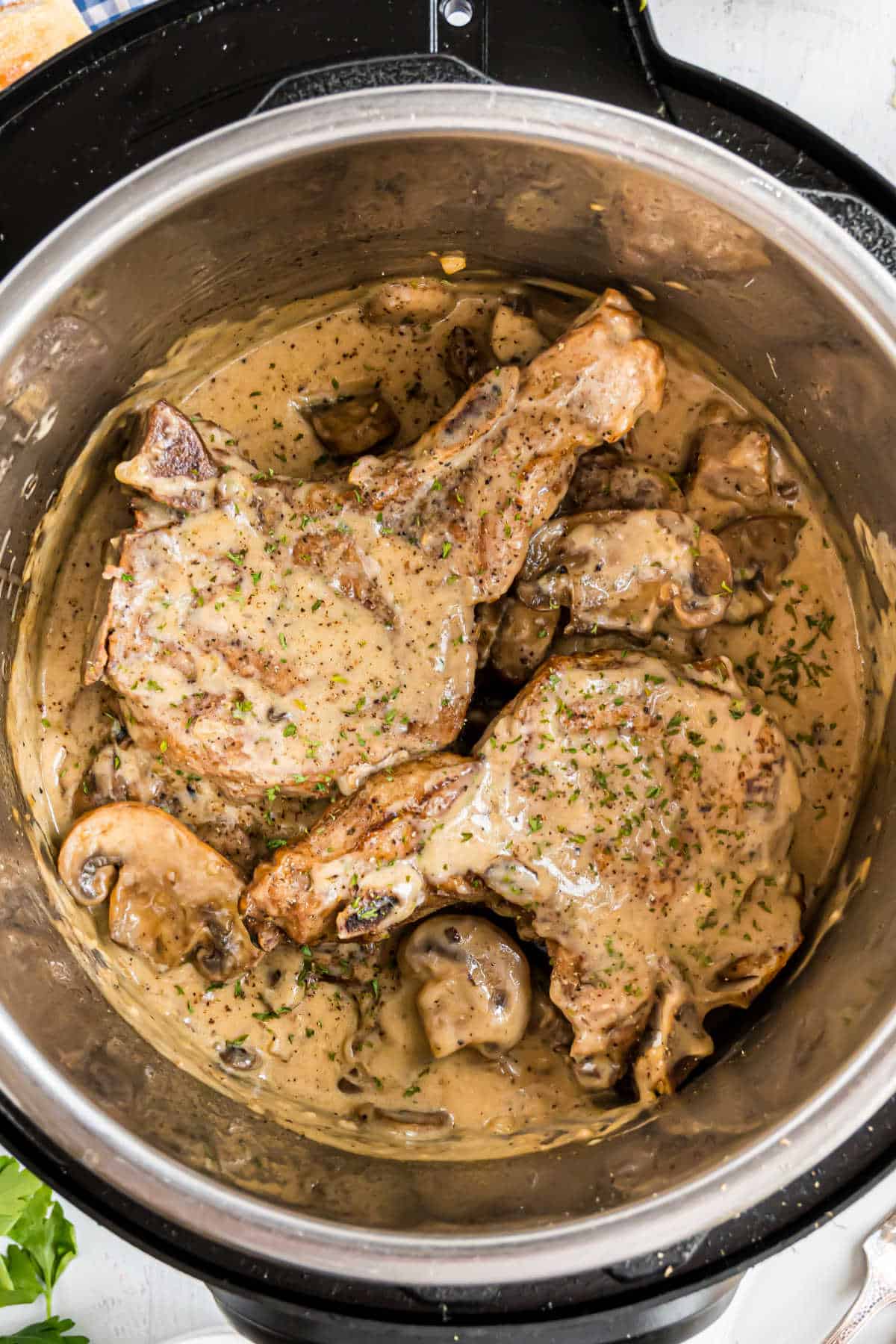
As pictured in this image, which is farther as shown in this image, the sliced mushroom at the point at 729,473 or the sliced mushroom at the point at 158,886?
the sliced mushroom at the point at 729,473

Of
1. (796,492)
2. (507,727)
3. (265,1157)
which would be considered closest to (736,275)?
(796,492)

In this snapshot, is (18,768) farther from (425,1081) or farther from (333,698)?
(425,1081)

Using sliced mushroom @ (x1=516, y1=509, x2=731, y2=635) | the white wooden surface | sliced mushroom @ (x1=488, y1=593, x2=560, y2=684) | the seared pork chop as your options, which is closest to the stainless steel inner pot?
the seared pork chop

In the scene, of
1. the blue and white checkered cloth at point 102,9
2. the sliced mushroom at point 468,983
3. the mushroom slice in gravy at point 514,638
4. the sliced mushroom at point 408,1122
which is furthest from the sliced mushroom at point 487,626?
the blue and white checkered cloth at point 102,9

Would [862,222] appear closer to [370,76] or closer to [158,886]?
[370,76]

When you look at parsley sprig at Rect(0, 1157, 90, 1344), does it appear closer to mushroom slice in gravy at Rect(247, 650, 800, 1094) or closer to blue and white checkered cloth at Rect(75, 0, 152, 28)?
mushroom slice in gravy at Rect(247, 650, 800, 1094)

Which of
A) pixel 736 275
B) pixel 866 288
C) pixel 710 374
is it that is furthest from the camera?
pixel 710 374

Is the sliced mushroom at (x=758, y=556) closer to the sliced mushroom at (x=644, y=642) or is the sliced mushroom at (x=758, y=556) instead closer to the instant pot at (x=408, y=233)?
the sliced mushroom at (x=644, y=642)
